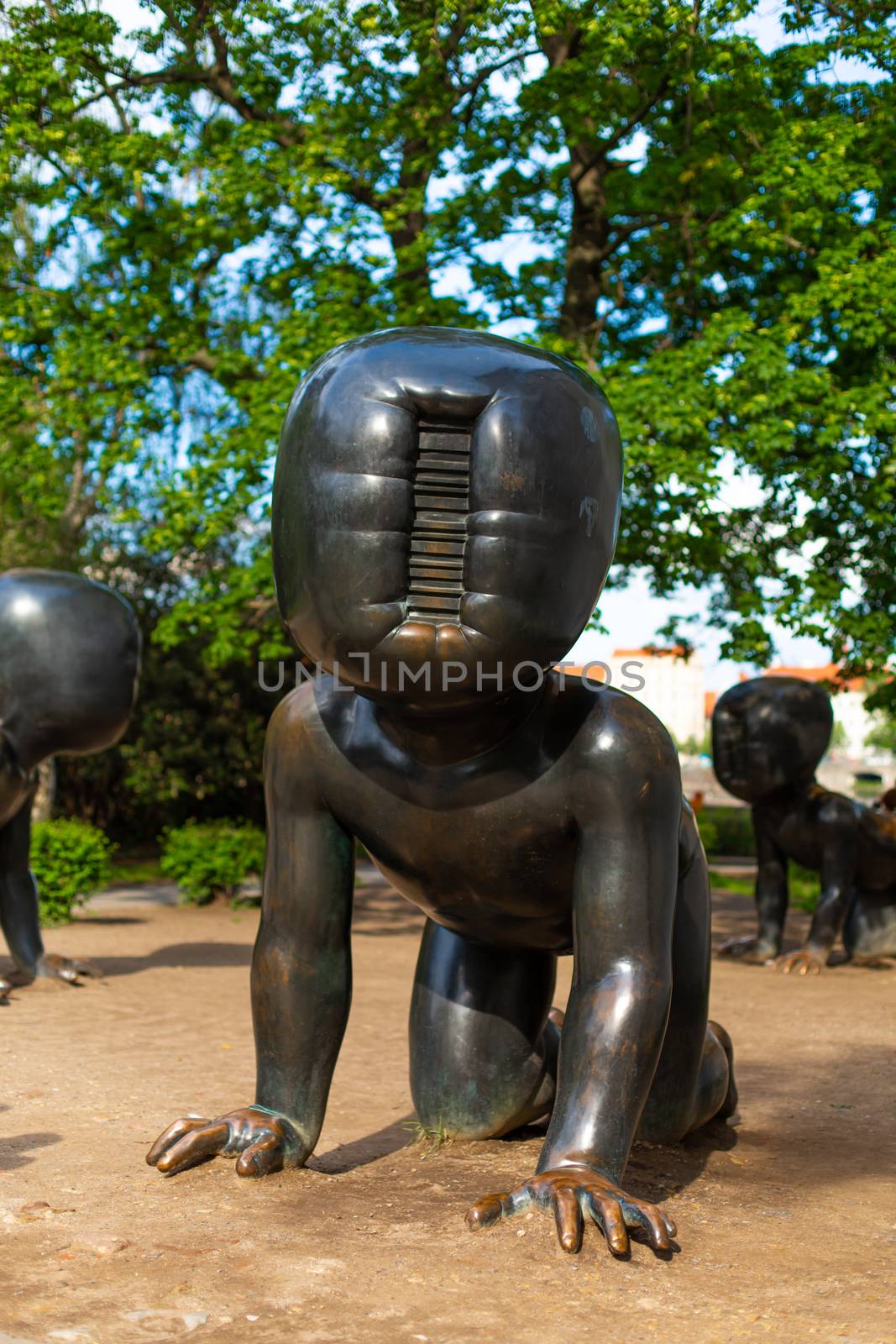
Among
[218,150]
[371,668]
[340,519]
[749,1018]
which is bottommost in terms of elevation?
[749,1018]

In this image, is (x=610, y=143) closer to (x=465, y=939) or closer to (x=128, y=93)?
(x=128, y=93)

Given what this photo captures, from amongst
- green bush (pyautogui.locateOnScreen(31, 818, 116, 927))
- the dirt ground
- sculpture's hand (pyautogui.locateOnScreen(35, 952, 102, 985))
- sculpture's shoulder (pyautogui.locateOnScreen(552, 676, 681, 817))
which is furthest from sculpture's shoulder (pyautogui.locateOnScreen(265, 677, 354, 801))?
green bush (pyautogui.locateOnScreen(31, 818, 116, 927))

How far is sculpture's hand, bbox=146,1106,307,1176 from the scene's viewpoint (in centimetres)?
344

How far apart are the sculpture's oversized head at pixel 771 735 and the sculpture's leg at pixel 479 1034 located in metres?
5.61

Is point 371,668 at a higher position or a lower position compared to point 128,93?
lower

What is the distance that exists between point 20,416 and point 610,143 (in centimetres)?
555

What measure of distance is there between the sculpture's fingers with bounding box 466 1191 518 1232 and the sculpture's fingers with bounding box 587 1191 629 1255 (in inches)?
→ 7.9

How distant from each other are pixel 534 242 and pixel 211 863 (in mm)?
6778

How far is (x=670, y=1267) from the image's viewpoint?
9.74 ft

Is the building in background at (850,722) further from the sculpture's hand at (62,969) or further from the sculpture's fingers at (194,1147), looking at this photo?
the sculpture's fingers at (194,1147)

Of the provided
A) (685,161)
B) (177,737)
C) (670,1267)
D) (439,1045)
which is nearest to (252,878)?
(177,737)

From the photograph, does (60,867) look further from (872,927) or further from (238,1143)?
(238,1143)

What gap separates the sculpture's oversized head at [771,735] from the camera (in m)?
9.27

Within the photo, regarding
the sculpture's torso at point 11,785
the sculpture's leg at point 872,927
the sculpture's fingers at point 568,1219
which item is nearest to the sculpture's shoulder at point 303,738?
the sculpture's fingers at point 568,1219
